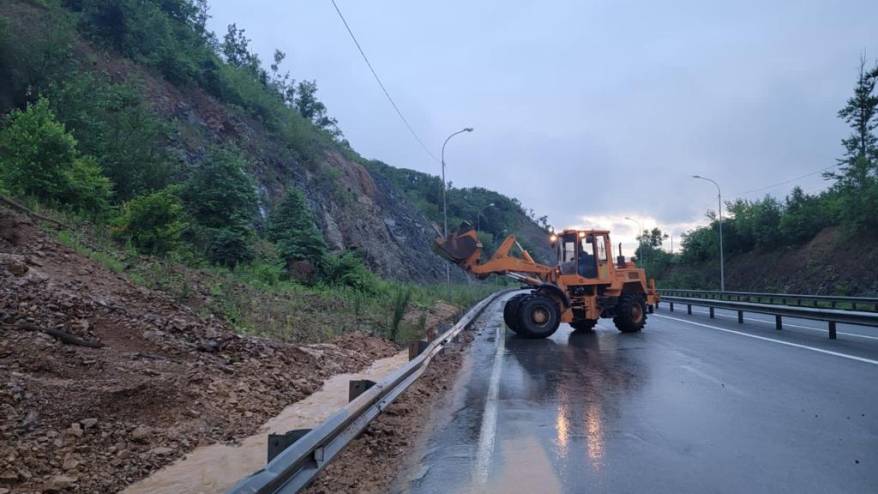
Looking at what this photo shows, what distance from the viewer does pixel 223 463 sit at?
5.12 meters

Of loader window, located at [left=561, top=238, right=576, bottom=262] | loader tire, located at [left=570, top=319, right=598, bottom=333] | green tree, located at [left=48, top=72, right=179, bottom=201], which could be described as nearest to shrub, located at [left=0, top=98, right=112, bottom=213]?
green tree, located at [left=48, top=72, right=179, bottom=201]

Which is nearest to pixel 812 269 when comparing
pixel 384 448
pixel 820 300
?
pixel 820 300

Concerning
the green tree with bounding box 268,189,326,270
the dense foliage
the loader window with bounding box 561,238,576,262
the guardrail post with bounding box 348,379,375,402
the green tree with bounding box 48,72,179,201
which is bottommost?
the guardrail post with bounding box 348,379,375,402

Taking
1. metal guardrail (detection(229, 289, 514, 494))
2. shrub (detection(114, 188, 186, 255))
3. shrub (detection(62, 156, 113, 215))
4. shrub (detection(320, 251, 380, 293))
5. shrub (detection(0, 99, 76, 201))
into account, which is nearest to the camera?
metal guardrail (detection(229, 289, 514, 494))

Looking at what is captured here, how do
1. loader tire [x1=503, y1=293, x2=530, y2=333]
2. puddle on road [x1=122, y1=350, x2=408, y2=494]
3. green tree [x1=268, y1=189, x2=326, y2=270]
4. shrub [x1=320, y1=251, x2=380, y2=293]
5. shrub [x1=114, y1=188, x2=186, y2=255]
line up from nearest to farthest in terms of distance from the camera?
puddle on road [x1=122, y1=350, x2=408, y2=494]
shrub [x1=114, y1=188, x2=186, y2=255]
loader tire [x1=503, y1=293, x2=530, y2=333]
green tree [x1=268, y1=189, x2=326, y2=270]
shrub [x1=320, y1=251, x2=380, y2=293]

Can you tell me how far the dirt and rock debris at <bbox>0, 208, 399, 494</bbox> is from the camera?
185 inches

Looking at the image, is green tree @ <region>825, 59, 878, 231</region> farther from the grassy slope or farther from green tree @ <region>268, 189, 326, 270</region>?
green tree @ <region>268, 189, 326, 270</region>

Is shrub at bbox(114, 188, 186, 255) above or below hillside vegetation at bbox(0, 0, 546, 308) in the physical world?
below

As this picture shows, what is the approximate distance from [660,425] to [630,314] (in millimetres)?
11436

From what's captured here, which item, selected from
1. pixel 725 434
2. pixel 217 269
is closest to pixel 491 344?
pixel 217 269

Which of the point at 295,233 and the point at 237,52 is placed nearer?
the point at 295,233

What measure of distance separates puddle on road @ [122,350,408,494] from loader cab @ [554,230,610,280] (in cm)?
1133

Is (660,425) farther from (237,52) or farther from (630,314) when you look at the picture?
(237,52)

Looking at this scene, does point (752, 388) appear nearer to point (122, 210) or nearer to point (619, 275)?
point (619, 275)
